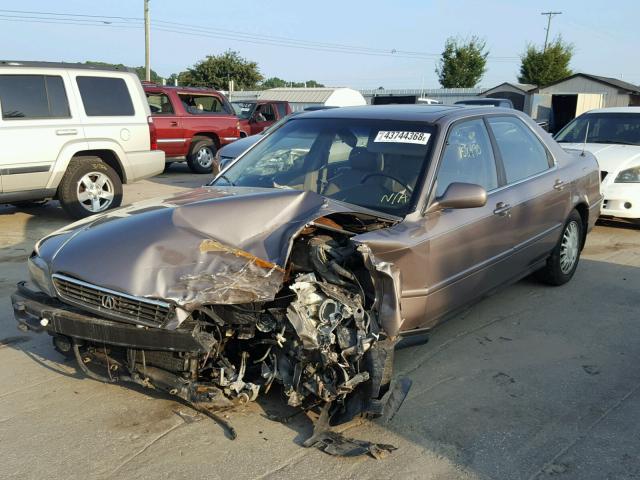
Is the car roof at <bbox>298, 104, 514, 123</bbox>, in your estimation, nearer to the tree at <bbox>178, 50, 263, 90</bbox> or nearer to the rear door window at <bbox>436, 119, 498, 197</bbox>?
the rear door window at <bbox>436, 119, 498, 197</bbox>

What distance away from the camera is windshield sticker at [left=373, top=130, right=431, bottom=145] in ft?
13.1

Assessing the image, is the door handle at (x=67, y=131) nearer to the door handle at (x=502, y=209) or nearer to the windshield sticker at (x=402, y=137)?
the windshield sticker at (x=402, y=137)

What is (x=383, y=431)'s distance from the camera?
316cm

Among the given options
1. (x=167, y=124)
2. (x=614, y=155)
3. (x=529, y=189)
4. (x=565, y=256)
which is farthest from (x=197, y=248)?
(x=167, y=124)

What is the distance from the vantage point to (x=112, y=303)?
3.00 meters

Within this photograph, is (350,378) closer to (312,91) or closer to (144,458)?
(144,458)

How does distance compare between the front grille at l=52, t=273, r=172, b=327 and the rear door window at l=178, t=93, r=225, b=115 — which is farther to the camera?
the rear door window at l=178, t=93, r=225, b=115

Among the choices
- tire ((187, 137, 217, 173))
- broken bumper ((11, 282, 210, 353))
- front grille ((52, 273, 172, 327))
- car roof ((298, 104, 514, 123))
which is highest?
car roof ((298, 104, 514, 123))

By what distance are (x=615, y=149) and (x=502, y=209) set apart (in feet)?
16.0

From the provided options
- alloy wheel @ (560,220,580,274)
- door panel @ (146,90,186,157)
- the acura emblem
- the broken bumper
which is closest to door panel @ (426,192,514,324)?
alloy wheel @ (560,220,580,274)

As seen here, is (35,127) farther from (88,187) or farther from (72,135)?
(88,187)

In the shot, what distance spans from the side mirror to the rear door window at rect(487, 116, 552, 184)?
3.49ft

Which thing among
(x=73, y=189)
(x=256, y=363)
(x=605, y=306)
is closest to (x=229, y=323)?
(x=256, y=363)

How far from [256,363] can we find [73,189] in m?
5.69
